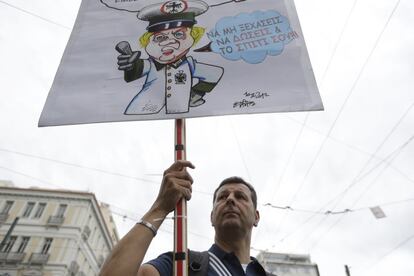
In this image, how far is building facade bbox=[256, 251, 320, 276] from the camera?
34.7 m

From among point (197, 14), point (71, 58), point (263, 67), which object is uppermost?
point (197, 14)

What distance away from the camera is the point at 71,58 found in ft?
7.13

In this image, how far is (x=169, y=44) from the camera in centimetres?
216

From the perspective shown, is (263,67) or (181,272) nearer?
(181,272)

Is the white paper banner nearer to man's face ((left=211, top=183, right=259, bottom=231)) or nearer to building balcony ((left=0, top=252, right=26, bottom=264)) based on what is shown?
man's face ((left=211, top=183, right=259, bottom=231))

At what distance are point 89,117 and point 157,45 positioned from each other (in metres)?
0.74

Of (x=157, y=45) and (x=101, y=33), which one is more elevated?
(x=101, y=33)

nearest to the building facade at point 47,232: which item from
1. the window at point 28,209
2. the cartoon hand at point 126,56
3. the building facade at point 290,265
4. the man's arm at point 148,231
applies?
the window at point 28,209

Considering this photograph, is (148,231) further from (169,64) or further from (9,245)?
(9,245)

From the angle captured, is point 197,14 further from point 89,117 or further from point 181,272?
point 181,272

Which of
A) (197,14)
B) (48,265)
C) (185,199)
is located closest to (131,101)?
(185,199)

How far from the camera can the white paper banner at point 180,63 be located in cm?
185
